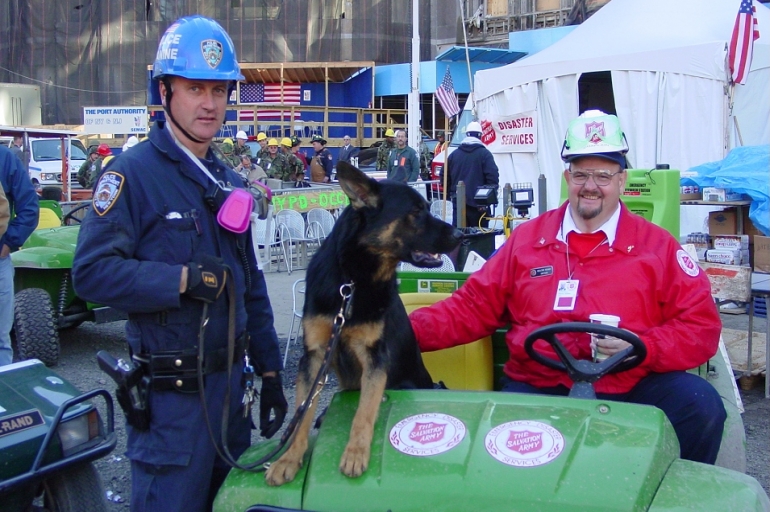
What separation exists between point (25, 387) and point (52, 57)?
1472 inches

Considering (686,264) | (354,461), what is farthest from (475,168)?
(354,461)

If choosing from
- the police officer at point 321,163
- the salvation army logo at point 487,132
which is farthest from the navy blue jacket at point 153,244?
the police officer at point 321,163

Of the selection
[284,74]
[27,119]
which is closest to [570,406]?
[27,119]

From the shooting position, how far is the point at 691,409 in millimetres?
2621

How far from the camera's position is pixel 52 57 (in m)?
35.9

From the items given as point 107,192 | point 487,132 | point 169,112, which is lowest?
point 107,192

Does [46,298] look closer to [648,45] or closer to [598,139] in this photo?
[598,139]

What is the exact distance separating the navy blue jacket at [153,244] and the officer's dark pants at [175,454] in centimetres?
17

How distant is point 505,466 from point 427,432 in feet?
0.91

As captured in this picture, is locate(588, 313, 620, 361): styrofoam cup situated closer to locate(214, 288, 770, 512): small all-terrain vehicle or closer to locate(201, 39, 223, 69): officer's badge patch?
locate(214, 288, 770, 512): small all-terrain vehicle

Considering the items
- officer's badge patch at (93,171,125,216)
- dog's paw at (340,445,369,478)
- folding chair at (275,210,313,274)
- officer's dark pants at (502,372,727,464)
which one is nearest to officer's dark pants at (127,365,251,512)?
dog's paw at (340,445,369,478)

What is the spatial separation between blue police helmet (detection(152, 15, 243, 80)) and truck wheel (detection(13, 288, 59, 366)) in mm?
4472

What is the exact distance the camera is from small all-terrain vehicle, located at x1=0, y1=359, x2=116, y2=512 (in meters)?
2.57

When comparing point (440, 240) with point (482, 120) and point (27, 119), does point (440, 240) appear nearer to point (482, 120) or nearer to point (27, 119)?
point (482, 120)
